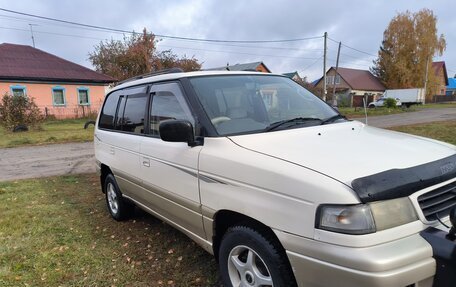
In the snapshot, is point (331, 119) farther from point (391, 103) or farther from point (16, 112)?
point (391, 103)

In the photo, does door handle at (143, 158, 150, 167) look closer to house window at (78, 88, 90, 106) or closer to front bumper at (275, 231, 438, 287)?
front bumper at (275, 231, 438, 287)

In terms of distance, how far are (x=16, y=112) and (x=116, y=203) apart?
18189mm

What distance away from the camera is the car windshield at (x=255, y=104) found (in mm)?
3139

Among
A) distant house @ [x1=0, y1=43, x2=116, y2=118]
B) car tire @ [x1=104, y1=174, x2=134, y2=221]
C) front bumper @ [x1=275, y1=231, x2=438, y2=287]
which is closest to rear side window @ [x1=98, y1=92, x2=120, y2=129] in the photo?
car tire @ [x1=104, y1=174, x2=134, y2=221]

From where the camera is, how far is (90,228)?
16.4 feet

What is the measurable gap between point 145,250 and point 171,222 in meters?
0.79

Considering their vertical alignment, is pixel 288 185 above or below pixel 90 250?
above

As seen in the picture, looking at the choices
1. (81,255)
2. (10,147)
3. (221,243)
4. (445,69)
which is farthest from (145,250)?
(445,69)

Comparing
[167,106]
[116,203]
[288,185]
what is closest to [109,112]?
[116,203]

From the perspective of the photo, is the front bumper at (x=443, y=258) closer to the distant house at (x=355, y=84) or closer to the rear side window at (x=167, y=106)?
the rear side window at (x=167, y=106)

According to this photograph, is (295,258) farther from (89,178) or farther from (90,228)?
(89,178)

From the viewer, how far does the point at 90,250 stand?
4.28m

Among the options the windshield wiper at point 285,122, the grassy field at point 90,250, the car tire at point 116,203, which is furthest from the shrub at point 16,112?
the windshield wiper at point 285,122

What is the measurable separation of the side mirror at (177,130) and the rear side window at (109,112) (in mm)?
2323
